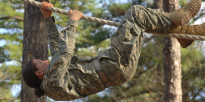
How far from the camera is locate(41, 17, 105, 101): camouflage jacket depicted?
2193 mm

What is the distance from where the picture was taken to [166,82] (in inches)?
223

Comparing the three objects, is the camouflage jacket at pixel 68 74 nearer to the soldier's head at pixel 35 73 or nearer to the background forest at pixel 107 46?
the soldier's head at pixel 35 73

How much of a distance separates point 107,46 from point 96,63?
19.5 ft

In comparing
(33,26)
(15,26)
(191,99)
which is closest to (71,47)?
(33,26)

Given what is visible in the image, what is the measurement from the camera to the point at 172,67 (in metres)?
5.64

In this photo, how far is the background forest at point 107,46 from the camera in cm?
743

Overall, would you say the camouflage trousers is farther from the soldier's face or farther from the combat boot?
the soldier's face

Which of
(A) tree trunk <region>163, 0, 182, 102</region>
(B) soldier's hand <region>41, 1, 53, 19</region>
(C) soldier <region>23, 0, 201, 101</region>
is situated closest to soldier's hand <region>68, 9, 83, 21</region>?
(C) soldier <region>23, 0, 201, 101</region>

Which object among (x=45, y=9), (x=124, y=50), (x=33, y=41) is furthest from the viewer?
(x=33, y=41)

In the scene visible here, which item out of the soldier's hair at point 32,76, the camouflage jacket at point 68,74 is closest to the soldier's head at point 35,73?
the soldier's hair at point 32,76

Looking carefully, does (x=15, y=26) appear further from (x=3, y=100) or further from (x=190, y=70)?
(x=190, y=70)

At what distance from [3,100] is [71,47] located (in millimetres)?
8389

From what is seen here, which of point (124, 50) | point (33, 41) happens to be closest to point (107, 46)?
point (33, 41)

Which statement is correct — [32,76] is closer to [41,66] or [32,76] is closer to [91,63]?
[41,66]
